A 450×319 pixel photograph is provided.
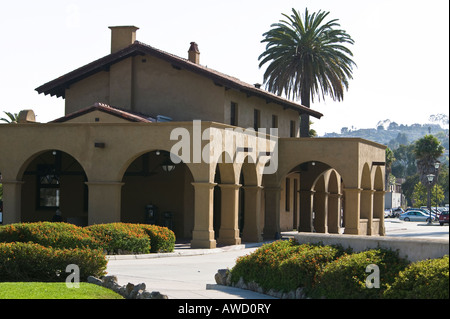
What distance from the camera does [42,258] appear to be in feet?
62.4

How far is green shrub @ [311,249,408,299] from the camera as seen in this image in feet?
45.8

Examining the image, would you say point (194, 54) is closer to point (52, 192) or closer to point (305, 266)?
point (52, 192)

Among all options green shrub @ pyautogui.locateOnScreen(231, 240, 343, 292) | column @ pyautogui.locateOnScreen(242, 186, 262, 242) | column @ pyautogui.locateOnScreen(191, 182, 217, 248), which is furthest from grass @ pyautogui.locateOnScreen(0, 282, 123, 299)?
column @ pyautogui.locateOnScreen(242, 186, 262, 242)

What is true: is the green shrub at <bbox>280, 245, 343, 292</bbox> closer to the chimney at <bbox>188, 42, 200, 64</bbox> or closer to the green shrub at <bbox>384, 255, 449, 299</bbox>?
the green shrub at <bbox>384, 255, 449, 299</bbox>

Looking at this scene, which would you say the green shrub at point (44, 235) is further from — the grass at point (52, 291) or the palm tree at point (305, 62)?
the palm tree at point (305, 62)

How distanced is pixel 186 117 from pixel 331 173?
12.2m

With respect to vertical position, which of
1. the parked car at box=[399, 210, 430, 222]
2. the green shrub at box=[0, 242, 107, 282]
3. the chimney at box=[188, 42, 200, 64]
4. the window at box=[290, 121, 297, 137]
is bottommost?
the parked car at box=[399, 210, 430, 222]

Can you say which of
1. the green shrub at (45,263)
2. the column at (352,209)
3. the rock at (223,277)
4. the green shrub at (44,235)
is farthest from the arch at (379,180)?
the green shrub at (45,263)

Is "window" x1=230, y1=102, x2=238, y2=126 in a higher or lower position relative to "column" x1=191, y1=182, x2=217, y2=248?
higher

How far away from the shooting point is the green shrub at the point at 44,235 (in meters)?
23.4

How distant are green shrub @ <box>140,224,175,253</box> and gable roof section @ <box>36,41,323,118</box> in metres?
10.5

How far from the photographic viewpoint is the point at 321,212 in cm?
4584

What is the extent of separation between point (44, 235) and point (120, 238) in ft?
10.6
